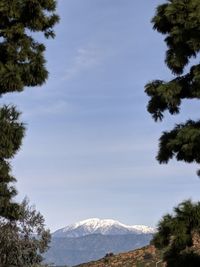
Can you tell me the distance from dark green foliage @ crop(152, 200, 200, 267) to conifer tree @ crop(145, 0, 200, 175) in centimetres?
156

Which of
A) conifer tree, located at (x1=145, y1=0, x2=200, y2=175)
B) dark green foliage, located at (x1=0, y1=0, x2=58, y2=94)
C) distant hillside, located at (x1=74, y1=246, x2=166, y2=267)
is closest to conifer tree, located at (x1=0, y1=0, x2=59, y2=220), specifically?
dark green foliage, located at (x1=0, y1=0, x2=58, y2=94)

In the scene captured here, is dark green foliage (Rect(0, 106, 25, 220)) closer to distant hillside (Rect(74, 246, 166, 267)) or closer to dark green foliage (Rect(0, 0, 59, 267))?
dark green foliage (Rect(0, 0, 59, 267))

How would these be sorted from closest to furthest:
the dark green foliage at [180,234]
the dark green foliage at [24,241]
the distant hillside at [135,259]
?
1. the dark green foliage at [180,234]
2. the dark green foliage at [24,241]
3. the distant hillside at [135,259]

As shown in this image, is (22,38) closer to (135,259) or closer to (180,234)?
(180,234)

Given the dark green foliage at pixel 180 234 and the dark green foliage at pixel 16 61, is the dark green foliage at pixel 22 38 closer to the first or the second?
the dark green foliage at pixel 16 61

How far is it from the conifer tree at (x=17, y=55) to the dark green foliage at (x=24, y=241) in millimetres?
5573

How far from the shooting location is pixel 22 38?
17438 millimetres

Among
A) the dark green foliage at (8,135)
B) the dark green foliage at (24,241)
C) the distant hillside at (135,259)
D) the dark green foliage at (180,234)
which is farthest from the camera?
the distant hillside at (135,259)

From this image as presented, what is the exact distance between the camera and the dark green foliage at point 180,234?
12703 millimetres

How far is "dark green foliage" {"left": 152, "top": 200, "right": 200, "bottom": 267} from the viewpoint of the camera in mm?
12703

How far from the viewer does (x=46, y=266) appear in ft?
87.1

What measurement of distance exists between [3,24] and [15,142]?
367cm

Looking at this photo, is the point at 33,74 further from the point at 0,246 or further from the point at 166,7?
the point at 0,246

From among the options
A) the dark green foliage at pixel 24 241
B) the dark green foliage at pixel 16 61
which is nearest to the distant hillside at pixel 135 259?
the dark green foliage at pixel 24 241
